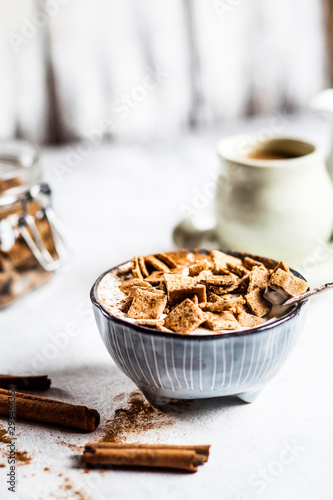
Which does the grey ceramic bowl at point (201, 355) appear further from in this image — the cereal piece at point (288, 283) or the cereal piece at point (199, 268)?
the cereal piece at point (199, 268)

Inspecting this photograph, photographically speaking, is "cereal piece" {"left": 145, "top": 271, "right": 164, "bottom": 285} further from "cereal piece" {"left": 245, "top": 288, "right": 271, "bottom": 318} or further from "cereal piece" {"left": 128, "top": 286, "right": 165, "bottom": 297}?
"cereal piece" {"left": 245, "top": 288, "right": 271, "bottom": 318}

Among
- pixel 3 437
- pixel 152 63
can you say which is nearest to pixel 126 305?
pixel 3 437

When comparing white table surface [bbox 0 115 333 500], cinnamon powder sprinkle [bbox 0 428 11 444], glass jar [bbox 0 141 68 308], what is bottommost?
white table surface [bbox 0 115 333 500]

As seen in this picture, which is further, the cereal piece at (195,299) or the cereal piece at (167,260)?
the cereal piece at (167,260)

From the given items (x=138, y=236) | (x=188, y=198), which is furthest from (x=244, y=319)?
(x=188, y=198)

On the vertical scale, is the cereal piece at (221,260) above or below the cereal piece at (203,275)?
below

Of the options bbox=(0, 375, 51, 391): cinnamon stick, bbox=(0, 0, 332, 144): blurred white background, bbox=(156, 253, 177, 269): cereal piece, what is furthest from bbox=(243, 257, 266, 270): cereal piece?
bbox=(0, 0, 332, 144): blurred white background

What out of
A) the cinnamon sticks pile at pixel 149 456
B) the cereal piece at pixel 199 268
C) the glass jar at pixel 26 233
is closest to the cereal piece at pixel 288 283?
the cereal piece at pixel 199 268
